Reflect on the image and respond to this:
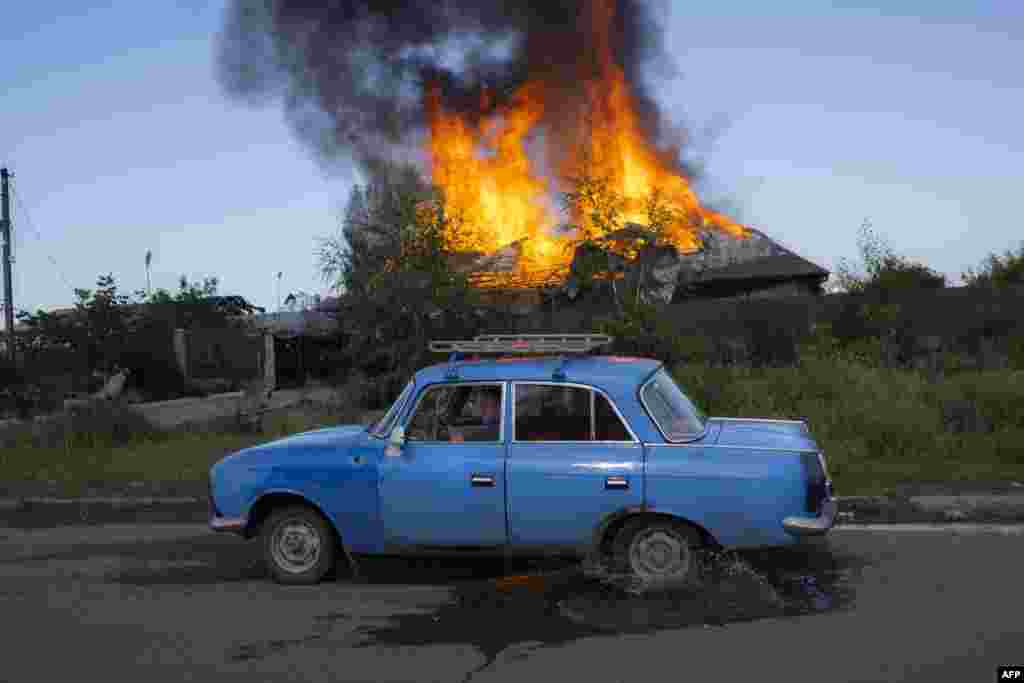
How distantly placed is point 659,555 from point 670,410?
968mm

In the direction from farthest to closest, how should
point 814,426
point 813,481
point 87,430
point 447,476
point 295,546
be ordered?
point 87,430
point 814,426
point 295,546
point 447,476
point 813,481

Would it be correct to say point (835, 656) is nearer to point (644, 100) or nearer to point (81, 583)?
point (81, 583)

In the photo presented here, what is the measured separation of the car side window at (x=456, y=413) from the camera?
22.7ft

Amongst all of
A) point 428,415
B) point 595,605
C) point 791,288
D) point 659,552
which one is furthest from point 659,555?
point 791,288

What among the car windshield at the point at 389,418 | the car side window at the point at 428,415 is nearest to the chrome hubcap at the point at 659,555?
the car side window at the point at 428,415

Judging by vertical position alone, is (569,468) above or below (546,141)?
below

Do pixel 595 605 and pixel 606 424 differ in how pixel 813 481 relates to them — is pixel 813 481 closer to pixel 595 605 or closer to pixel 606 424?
pixel 606 424

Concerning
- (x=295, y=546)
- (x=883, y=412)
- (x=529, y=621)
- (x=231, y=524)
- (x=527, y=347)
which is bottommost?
(x=529, y=621)

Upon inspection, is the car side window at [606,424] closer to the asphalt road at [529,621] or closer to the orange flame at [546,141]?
the asphalt road at [529,621]

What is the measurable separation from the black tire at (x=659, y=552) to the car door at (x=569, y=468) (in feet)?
0.65

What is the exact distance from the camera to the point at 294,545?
7.22 metres

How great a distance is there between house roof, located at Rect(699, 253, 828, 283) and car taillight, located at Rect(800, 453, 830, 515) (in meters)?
26.6

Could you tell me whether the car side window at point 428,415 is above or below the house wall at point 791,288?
below

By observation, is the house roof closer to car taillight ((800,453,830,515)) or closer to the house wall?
the house wall
